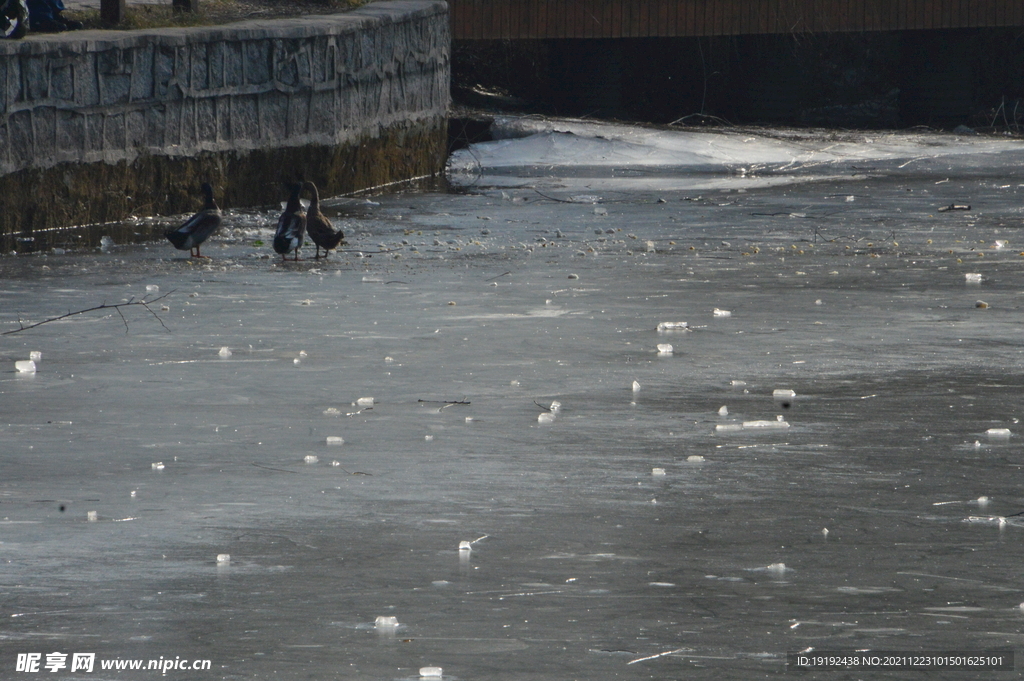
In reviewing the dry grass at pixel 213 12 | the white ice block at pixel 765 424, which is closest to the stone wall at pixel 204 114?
the dry grass at pixel 213 12

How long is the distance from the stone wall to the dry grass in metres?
0.62

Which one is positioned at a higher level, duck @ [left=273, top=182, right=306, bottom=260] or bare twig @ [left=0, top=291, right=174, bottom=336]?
duck @ [left=273, top=182, right=306, bottom=260]

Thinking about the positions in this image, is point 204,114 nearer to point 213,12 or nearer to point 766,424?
point 213,12

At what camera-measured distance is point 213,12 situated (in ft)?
61.5

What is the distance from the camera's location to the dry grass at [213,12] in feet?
55.1

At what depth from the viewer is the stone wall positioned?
14375 millimetres

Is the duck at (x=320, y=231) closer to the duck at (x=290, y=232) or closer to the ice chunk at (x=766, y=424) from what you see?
the duck at (x=290, y=232)

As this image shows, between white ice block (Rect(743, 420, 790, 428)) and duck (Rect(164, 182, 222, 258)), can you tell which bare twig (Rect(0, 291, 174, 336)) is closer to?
duck (Rect(164, 182, 222, 258))

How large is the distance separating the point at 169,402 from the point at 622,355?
2.39m

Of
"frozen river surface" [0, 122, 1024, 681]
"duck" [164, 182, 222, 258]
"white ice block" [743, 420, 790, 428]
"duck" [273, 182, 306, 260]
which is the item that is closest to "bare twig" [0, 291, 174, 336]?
"frozen river surface" [0, 122, 1024, 681]

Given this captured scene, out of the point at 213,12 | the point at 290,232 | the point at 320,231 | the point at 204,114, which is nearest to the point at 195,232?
the point at 290,232

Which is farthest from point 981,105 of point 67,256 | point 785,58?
point 67,256

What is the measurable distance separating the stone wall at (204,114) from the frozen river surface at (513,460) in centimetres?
156

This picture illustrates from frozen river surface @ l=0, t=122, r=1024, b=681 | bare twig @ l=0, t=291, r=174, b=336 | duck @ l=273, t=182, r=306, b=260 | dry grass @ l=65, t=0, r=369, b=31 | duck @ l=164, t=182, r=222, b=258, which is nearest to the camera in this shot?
frozen river surface @ l=0, t=122, r=1024, b=681
